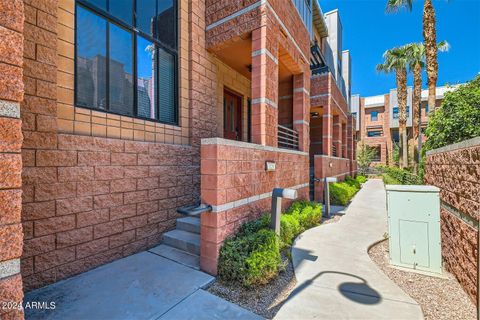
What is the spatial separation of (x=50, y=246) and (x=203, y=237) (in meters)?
2.08

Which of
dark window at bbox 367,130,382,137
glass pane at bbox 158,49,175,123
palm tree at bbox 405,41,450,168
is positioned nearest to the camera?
glass pane at bbox 158,49,175,123

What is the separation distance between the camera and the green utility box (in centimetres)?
384

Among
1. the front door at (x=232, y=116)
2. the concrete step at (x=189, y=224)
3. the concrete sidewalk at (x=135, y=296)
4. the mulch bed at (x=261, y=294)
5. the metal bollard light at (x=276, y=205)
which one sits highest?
the front door at (x=232, y=116)

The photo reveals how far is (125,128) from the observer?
425 cm

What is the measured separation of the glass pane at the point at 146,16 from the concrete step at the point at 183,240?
4129 mm

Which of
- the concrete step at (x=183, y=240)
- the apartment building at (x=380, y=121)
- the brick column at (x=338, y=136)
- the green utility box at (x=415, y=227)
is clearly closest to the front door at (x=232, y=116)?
the concrete step at (x=183, y=240)

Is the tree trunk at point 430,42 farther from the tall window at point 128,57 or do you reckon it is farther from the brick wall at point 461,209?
the tall window at point 128,57

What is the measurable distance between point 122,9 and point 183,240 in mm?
4420

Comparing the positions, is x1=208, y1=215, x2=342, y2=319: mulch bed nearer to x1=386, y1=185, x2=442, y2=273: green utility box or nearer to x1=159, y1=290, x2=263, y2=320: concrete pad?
x1=159, y1=290, x2=263, y2=320: concrete pad

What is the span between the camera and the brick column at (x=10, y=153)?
4.97 feet

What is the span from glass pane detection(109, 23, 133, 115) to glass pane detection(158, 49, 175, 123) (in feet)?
2.19

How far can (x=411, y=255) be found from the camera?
3.99 m

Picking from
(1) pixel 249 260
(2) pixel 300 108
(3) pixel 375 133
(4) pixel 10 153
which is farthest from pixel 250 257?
(3) pixel 375 133

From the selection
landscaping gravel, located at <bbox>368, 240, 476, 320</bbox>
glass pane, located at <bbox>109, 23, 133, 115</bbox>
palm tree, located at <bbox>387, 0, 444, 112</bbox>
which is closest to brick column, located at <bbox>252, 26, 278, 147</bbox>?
glass pane, located at <bbox>109, 23, 133, 115</bbox>
